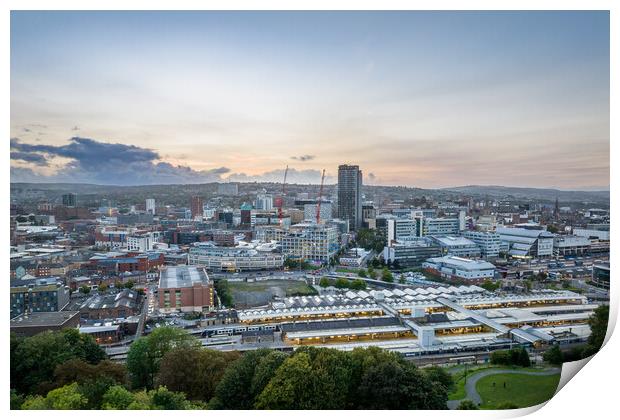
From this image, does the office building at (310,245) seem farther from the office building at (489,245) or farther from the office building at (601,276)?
the office building at (601,276)

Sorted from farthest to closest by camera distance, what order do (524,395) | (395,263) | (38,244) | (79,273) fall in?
1. (395,263)
2. (79,273)
3. (38,244)
4. (524,395)

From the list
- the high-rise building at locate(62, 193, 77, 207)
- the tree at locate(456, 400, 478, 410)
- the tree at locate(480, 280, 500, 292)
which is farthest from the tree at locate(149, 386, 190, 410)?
the high-rise building at locate(62, 193, 77, 207)

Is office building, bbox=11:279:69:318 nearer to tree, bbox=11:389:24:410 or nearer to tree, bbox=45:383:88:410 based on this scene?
tree, bbox=11:389:24:410

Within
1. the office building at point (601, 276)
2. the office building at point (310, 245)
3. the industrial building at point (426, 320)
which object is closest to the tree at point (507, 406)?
the industrial building at point (426, 320)

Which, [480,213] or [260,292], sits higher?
[480,213]
